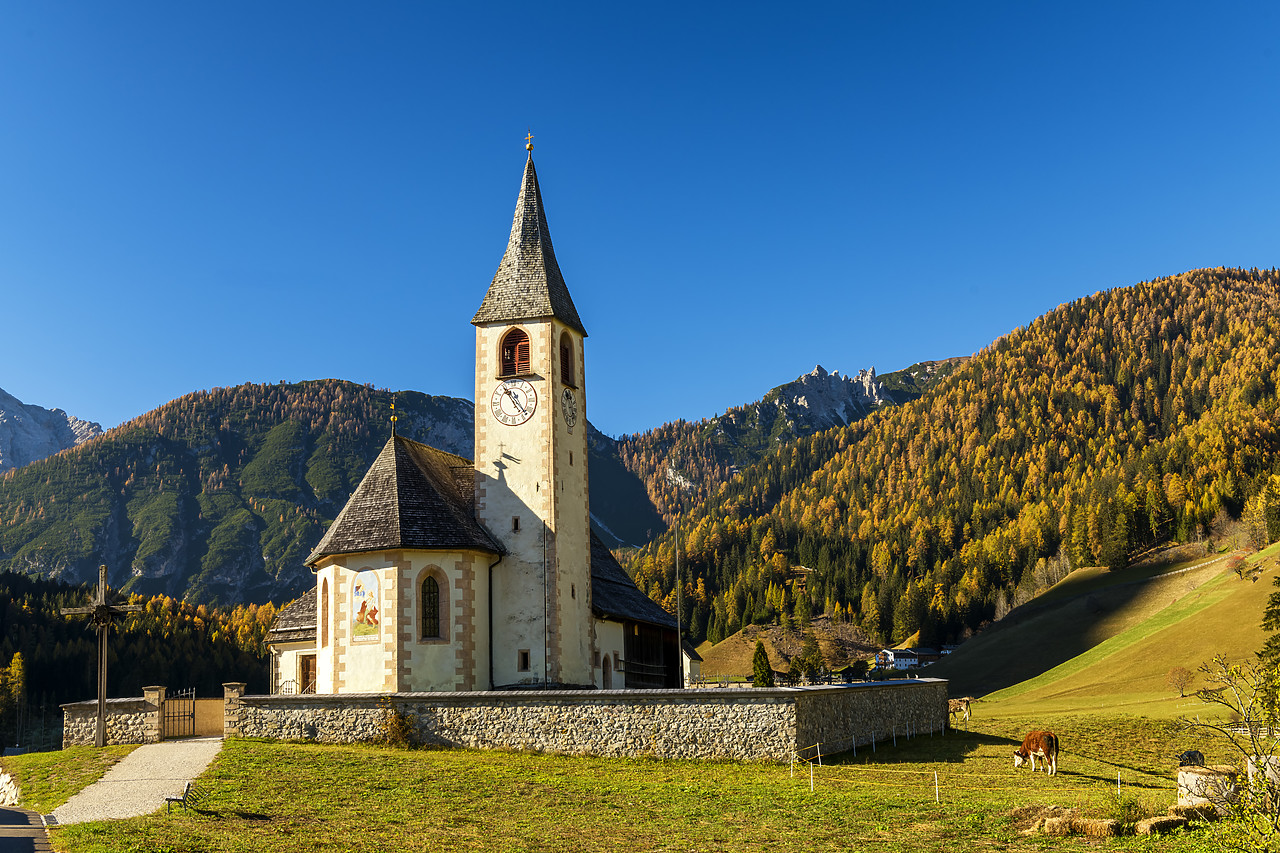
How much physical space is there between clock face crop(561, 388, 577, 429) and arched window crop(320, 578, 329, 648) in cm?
Result: 1280

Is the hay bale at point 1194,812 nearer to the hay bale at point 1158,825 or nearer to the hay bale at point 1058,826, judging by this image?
the hay bale at point 1158,825

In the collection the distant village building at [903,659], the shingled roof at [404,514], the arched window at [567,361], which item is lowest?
the distant village building at [903,659]

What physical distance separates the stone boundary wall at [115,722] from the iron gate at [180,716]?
96cm

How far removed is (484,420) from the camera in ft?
167

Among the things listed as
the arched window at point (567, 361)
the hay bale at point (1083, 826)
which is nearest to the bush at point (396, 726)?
the arched window at point (567, 361)

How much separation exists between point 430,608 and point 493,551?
3.67 meters

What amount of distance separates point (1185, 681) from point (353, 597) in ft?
251

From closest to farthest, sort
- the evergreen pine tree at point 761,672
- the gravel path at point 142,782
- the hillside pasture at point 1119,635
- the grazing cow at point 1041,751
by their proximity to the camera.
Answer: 1. the gravel path at point 142,782
2. the grazing cow at point 1041,751
3. the evergreen pine tree at point 761,672
4. the hillside pasture at point 1119,635

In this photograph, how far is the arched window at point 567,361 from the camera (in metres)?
52.4

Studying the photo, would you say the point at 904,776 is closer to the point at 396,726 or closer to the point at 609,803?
the point at 609,803

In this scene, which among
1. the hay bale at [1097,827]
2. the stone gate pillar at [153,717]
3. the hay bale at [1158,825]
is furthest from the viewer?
the stone gate pillar at [153,717]

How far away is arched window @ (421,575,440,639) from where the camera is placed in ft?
149

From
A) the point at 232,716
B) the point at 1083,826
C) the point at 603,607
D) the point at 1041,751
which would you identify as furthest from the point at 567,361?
the point at 1083,826

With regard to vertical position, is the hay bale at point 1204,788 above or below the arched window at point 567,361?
below
